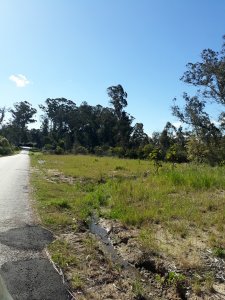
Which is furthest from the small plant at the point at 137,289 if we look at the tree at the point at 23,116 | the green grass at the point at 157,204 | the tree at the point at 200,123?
the tree at the point at 23,116

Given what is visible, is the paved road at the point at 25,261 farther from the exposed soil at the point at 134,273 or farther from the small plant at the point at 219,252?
the small plant at the point at 219,252

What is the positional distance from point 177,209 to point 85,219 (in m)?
2.68

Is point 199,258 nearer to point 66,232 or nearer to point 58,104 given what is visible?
point 66,232

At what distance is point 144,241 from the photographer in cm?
773

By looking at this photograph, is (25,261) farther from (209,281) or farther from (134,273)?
(209,281)

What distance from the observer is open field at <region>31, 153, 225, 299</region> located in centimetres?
555

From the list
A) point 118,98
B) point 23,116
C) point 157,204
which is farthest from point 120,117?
point 157,204

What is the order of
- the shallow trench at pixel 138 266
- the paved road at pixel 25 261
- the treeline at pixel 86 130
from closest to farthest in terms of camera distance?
the paved road at pixel 25 261 < the shallow trench at pixel 138 266 < the treeline at pixel 86 130

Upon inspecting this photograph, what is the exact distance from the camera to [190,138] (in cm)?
3938

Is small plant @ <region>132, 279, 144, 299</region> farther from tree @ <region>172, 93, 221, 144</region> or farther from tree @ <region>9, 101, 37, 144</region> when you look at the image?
tree @ <region>9, 101, 37, 144</region>

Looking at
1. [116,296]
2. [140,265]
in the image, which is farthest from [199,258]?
[116,296]

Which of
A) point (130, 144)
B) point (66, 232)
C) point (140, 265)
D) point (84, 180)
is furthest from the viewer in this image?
point (130, 144)

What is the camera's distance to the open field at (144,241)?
5.55 m

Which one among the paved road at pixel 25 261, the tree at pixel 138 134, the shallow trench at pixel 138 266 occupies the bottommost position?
the shallow trench at pixel 138 266
